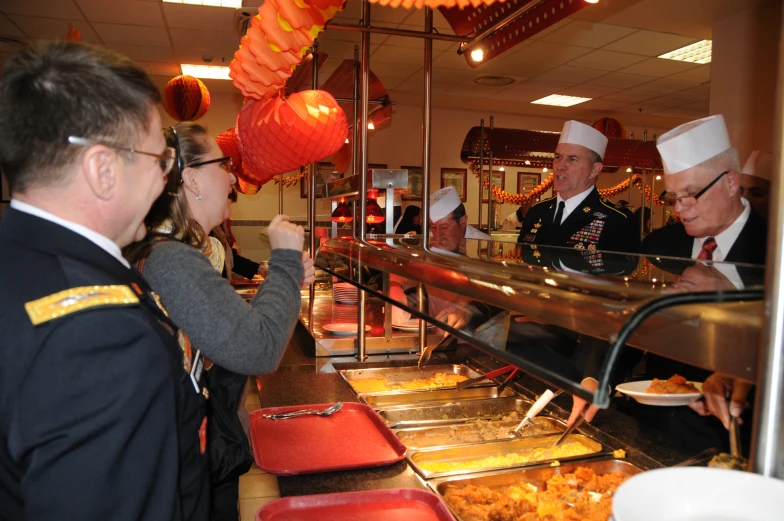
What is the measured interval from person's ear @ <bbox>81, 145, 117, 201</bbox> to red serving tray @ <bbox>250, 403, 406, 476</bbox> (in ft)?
3.14

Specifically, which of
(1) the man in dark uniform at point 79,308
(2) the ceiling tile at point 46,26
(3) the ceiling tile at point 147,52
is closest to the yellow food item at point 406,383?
(1) the man in dark uniform at point 79,308

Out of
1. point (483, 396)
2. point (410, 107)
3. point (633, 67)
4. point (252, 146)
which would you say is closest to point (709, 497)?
point (483, 396)

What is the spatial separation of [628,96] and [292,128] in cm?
738

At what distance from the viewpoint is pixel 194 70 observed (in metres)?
7.08

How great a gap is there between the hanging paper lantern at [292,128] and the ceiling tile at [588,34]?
400 centimetres

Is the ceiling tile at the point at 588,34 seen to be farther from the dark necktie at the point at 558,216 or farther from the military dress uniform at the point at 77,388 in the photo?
the military dress uniform at the point at 77,388

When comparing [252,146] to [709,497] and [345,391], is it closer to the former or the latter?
[345,391]

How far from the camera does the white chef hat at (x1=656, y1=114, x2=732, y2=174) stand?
2104 mm

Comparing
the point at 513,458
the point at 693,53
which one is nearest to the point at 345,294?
the point at 513,458

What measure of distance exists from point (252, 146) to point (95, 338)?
4.60ft

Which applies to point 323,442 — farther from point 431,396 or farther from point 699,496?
point 699,496

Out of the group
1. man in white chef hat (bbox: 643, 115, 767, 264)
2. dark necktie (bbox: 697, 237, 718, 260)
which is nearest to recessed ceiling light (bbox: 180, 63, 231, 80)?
man in white chef hat (bbox: 643, 115, 767, 264)

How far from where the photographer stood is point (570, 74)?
6992 millimetres

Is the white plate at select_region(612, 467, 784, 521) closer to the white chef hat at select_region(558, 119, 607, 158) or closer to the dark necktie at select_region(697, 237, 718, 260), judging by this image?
the dark necktie at select_region(697, 237, 718, 260)
